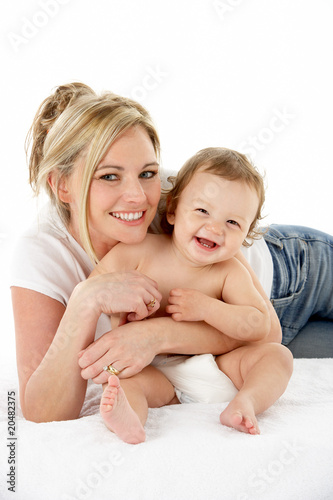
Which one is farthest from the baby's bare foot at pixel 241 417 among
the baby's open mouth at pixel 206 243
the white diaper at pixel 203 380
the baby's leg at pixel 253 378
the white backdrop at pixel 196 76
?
the white backdrop at pixel 196 76

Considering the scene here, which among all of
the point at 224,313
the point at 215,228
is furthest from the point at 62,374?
the point at 215,228

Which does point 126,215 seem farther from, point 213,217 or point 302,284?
point 302,284

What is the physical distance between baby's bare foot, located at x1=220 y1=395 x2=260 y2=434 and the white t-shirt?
1.87 feet

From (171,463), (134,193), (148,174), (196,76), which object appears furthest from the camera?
(196,76)

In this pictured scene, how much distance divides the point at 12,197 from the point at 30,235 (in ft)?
3.05

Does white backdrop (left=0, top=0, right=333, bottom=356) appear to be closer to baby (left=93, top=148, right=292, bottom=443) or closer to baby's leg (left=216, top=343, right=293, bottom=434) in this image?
baby (left=93, top=148, right=292, bottom=443)

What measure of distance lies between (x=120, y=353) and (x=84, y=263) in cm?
44

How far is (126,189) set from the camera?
1.55 m

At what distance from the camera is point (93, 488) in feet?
3.69

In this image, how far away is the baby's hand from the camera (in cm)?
153

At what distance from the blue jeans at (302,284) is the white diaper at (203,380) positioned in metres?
0.65

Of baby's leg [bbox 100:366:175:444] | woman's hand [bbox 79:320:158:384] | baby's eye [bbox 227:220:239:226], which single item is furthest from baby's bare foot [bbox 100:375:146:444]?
baby's eye [bbox 227:220:239:226]

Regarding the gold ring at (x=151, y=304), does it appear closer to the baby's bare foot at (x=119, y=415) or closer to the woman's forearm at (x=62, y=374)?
the woman's forearm at (x=62, y=374)

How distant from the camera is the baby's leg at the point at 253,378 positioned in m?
1.33
